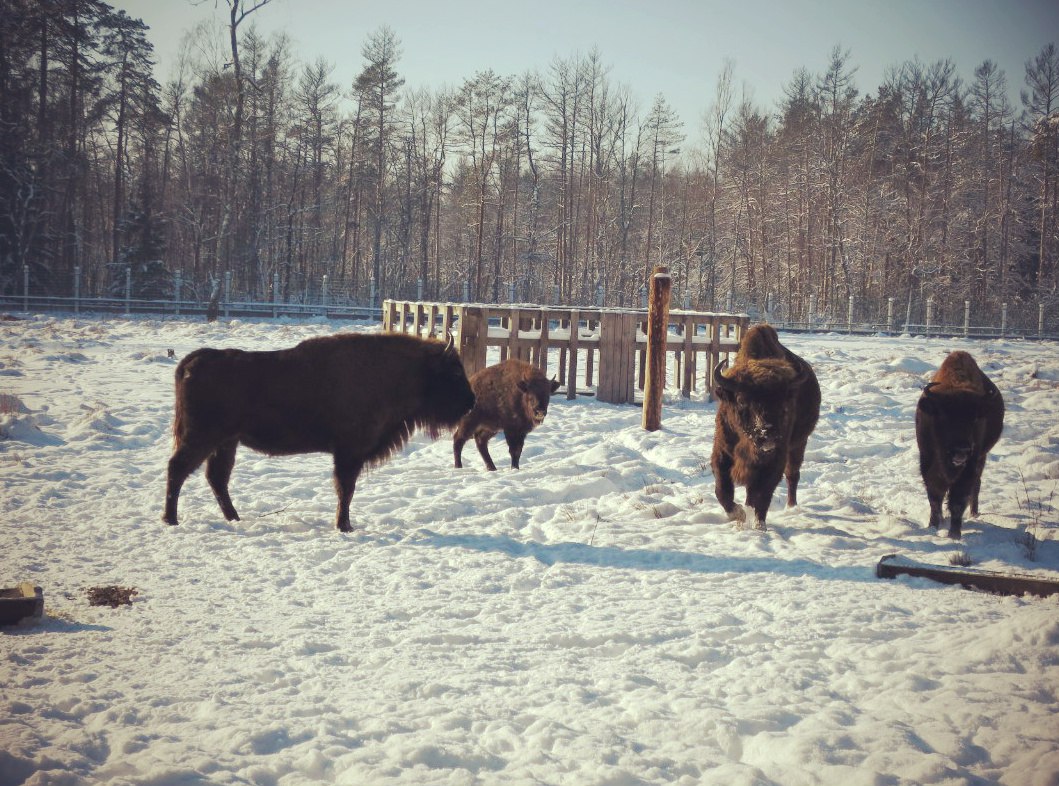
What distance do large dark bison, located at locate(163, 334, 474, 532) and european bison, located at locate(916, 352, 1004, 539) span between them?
12.9 feet

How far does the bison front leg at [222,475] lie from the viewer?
628 cm

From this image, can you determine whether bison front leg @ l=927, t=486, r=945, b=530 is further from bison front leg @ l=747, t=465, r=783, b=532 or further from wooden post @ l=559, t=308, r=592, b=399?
wooden post @ l=559, t=308, r=592, b=399

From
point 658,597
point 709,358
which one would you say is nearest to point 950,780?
point 658,597

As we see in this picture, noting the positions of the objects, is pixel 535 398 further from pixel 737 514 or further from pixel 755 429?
pixel 755 429

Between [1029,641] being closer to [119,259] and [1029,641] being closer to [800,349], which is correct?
[800,349]

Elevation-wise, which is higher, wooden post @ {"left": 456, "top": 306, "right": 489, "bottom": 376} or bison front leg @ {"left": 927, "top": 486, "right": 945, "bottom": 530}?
wooden post @ {"left": 456, "top": 306, "right": 489, "bottom": 376}

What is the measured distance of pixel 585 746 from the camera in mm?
2938

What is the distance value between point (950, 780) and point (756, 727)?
0.70 m

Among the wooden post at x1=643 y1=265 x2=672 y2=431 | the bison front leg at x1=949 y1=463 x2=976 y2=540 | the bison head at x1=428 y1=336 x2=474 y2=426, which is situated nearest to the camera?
the bison front leg at x1=949 y1=463 x2=976 y2=540

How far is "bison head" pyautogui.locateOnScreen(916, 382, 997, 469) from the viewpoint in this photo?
5949mm

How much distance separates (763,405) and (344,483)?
11.1ft

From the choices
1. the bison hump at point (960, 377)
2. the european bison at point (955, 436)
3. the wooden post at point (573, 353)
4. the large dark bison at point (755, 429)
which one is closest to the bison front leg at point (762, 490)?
the large dark bison at point (755, 429)

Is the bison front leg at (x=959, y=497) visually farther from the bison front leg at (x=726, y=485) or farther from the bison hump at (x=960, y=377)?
the bison front leg at (x=726, y=485)

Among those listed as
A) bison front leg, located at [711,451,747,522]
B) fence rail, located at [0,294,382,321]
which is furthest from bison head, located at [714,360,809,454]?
fence rail, located at [0,294,382,321]
